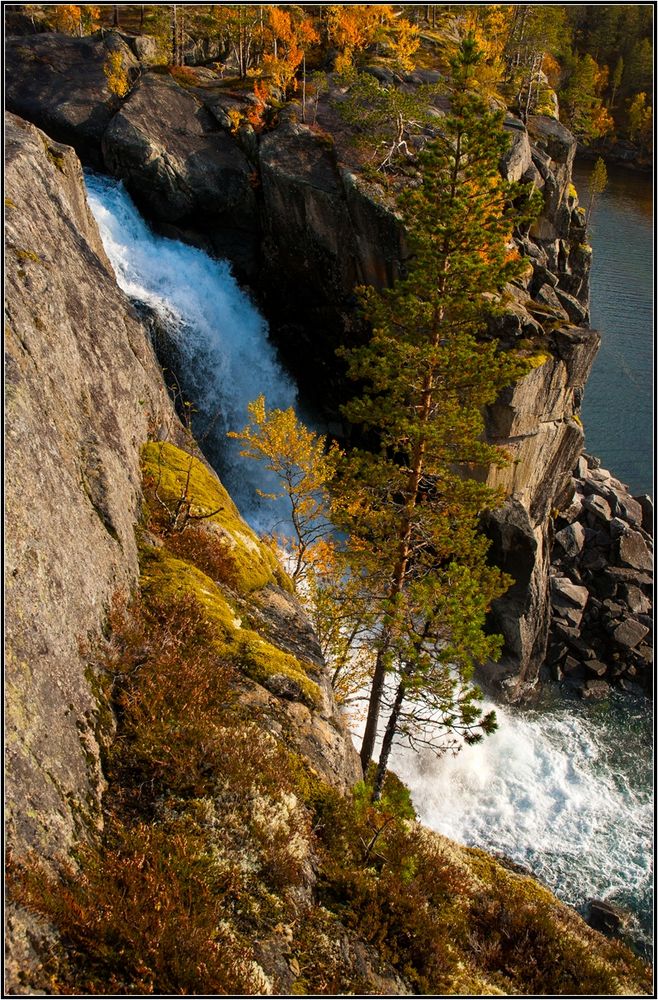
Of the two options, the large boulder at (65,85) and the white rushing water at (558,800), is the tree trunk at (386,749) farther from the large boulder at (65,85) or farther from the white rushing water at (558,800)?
the large boulder at (65,85)

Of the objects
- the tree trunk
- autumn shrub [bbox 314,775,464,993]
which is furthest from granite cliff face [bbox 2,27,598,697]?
autumn shrub [bbox 314,775,464,993]

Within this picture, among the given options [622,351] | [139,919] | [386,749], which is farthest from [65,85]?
[139,919]

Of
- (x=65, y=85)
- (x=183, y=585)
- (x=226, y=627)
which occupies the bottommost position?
(x=226, y=627)

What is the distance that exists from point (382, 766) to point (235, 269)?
34.0 meters

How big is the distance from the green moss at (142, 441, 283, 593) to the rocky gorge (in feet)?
0.90

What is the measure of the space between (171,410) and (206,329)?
59.4 feet

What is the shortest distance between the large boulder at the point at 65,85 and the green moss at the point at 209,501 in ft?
103

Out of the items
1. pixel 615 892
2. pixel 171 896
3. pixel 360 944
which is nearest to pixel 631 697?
pixel 615 892

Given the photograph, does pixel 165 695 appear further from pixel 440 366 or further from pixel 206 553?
pixel 440 366

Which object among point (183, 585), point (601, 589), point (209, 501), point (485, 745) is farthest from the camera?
point (601, 589)

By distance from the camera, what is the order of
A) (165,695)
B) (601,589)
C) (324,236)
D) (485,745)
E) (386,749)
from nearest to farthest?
(165,695) < (386,749) < (485,745) < (324,236) < (601,589)

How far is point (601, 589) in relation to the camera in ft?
122

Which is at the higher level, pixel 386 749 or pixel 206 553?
pixel 206 553

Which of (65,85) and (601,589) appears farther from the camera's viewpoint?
(65,85)
